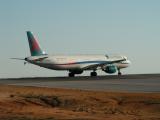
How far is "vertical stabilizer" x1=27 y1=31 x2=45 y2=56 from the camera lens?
75000 millimetres

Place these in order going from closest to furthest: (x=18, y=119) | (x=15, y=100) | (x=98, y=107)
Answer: (x=18, y=119) < (x=98, y=107) < (x=15, y=100)

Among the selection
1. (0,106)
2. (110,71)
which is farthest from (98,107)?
(110,71)

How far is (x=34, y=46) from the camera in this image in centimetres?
7538

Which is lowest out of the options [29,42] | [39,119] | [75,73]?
[39,119]

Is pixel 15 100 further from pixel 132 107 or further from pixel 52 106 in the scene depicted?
pixel 132 107

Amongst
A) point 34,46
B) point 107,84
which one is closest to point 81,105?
point 107,84

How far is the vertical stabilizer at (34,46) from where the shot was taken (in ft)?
246

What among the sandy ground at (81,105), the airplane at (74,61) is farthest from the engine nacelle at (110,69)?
the sandy ground at (81,105)

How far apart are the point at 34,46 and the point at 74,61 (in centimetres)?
765

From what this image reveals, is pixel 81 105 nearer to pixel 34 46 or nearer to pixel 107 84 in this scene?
pixel 107 84

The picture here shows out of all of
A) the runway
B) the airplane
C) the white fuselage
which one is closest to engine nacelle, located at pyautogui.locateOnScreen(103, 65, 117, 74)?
the airplane

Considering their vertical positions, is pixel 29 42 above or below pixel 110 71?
above

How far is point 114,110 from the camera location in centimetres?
2433

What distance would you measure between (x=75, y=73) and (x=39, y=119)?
198 ft
